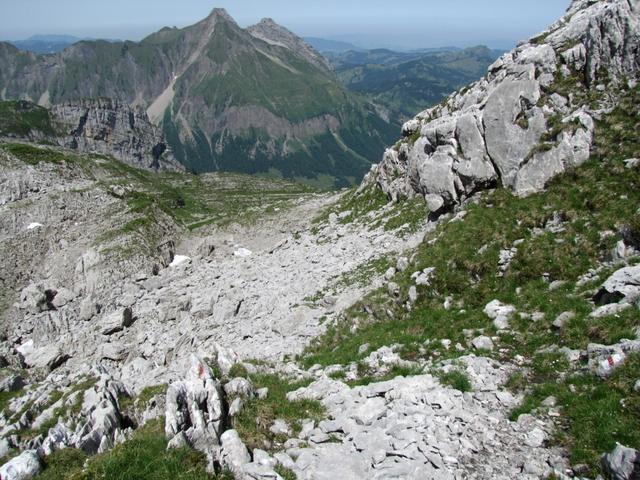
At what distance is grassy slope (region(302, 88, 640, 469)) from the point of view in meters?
11.4

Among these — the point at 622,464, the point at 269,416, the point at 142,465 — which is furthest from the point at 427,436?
the point at 142,465

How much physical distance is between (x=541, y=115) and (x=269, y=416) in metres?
23.3

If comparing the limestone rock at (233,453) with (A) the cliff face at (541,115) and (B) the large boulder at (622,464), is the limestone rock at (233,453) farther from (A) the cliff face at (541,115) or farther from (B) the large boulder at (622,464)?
(A) the cliff face at (541,115)

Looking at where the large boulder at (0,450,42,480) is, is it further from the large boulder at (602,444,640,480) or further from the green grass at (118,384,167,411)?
the large boulder at (602,444,640,480)

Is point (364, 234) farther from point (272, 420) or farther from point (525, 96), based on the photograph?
point (272, 420)

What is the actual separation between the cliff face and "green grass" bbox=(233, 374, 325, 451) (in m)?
17.6

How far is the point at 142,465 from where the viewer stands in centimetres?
1077

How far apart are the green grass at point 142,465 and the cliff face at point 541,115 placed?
2143 centimetres

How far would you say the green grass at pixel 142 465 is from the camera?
34.4ft

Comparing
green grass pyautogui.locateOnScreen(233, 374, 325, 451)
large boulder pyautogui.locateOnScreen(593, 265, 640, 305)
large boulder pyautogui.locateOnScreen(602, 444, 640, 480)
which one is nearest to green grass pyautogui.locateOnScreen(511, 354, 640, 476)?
large boulder pyautogui.locateOnScreen(602, 444, 640, 480)

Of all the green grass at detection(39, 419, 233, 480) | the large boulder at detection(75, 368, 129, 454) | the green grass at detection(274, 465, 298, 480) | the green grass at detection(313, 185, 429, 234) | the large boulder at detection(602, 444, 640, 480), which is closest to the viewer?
the large boulder at detection(602, 444, 640, 480)

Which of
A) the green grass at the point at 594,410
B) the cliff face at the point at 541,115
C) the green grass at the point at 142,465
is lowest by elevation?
the green grass at the point at 142,465

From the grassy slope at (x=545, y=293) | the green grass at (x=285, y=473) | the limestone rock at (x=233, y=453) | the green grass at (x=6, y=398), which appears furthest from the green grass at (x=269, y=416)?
the green grass at (x=6, y=398)

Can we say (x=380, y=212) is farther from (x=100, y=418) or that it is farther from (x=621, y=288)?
(x=100, y=418)
